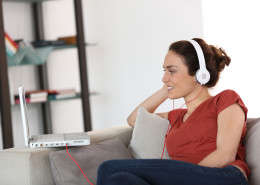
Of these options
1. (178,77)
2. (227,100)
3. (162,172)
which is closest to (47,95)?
(178,77)

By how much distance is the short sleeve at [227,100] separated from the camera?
2.05 m

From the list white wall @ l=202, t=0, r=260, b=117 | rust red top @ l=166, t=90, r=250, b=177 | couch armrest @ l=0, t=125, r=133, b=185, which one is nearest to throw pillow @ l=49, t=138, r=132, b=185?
couch armrest @ l=0, t=125, r=133, b=185

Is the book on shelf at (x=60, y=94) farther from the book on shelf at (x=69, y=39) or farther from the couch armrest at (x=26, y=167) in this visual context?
the couch armrest at (x=26, y=167)

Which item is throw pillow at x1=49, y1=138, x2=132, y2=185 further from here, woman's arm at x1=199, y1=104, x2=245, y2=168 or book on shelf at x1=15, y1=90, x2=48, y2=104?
book on shelf at x1=15, y1=90, x2=48, y2=104

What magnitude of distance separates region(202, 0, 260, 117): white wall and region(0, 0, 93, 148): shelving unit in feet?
3.58

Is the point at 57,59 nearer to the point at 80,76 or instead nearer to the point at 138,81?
the point at 80,76

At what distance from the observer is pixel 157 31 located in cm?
410

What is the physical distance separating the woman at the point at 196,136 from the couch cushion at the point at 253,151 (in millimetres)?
33

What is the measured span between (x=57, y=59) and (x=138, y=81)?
0.86 meters

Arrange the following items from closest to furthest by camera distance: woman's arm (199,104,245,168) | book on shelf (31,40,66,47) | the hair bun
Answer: woman's arm (199,104,245,168), the hair bun, book on shelf (31,40,66,47)

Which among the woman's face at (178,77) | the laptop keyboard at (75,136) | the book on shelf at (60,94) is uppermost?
the woman's face at (178,77)

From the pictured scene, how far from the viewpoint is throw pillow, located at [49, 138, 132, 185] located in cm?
211

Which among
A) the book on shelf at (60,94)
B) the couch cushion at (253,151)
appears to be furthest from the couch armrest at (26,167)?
the book on shelf at (60,94)

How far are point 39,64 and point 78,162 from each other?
236 cm
